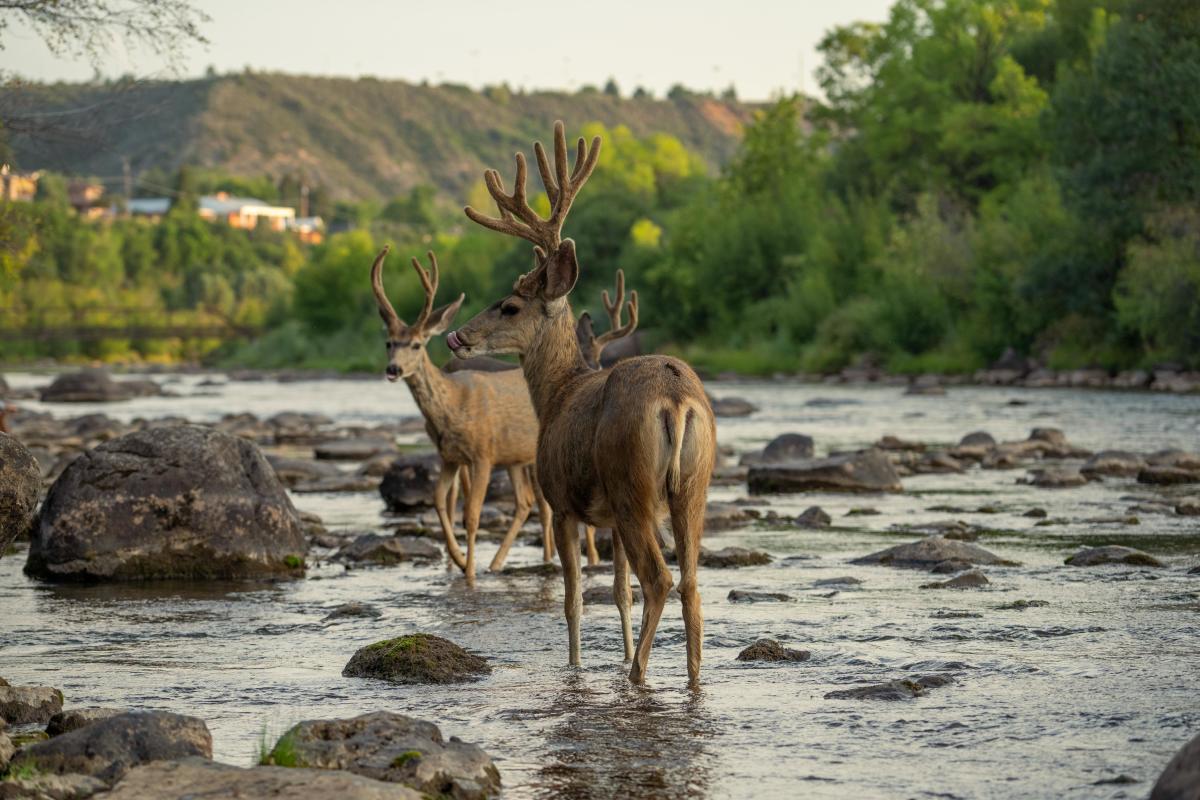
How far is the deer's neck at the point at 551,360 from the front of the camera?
10.8 metres

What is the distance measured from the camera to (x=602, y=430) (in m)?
9.30

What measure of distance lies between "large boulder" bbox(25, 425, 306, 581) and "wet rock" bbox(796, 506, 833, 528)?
581 centimetres

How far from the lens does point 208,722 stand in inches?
331

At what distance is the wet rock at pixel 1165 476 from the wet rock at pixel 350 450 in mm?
13658

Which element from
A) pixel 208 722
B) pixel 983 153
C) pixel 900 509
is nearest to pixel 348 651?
pixel 208 722

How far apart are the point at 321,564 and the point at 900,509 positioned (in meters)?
7.37

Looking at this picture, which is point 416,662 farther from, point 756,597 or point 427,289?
point 427,289

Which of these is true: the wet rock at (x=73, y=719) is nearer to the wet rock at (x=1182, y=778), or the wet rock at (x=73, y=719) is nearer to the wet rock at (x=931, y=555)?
the wet rock at (x=1182, y=778)

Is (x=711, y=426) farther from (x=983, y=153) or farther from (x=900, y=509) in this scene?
(x=983, y=153)

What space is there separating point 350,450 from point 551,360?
19.5 meters

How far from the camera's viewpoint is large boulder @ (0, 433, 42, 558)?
10633 millimetres

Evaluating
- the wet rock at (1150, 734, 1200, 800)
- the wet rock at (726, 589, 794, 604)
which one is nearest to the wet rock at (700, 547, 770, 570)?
the wet rock at (726, 589, 794, 604)

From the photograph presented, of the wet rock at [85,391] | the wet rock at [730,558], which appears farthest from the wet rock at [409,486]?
the wet rock at [85,391]

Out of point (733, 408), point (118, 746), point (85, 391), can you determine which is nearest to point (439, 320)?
point (118, 746)
